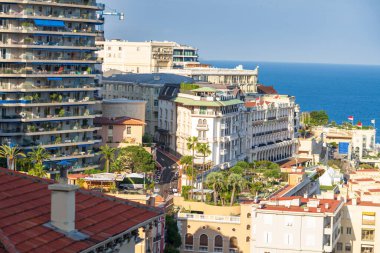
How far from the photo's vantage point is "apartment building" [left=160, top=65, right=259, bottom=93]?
151 m

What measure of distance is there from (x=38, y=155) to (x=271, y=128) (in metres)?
50.1

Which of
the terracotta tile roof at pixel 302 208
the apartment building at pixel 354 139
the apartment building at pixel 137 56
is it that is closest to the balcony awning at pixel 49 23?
the terracotta tile roof at pixel 302 208

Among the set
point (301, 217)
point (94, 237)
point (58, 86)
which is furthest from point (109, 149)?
point (94, 237)

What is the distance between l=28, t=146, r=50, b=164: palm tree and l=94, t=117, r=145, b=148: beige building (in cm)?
1532

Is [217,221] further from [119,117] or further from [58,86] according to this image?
[119,117]

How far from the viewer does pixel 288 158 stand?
13350 centimetres

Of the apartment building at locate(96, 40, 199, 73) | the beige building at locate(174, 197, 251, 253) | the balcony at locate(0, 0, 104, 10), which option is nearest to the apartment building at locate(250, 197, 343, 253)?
the beige building at locate(174, 197, 251, 253)

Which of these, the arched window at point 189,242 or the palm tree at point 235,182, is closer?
the arched window at point 189,242

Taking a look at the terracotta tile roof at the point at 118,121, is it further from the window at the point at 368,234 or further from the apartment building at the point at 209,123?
the window at the point at 368,234

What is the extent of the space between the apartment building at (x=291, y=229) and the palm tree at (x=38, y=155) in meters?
17.9

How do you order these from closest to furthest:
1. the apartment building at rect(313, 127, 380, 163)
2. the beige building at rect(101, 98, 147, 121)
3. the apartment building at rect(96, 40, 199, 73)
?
the beige building at rect(101, 98, 147, 121), the apartment building at rect(313, 127, 380, 163), the apartment building at rect(96, 40, 199, 73)

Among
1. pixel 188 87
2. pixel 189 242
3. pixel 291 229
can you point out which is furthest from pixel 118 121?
pixel 291 229

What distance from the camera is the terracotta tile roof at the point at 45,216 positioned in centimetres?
2455

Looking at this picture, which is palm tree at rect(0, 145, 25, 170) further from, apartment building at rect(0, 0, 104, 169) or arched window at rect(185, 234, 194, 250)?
arched window at rect(185, 234, 194, 250)
